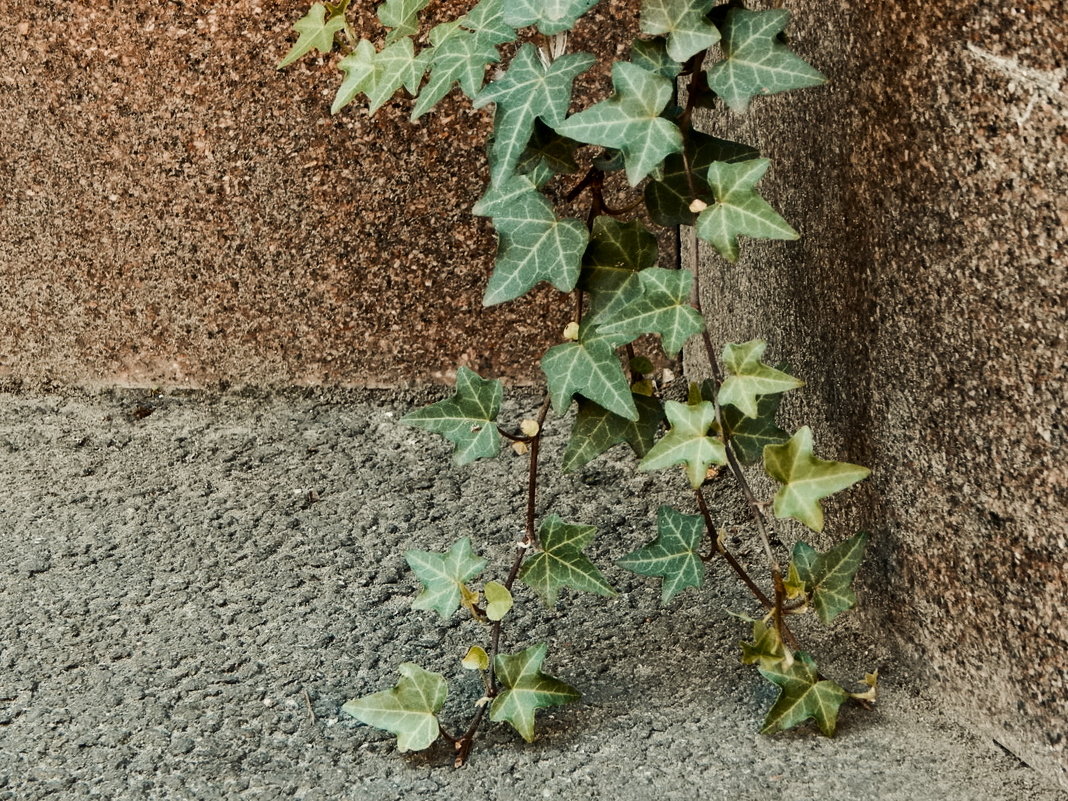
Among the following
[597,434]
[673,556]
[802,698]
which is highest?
[597,434]

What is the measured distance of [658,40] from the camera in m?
1.18

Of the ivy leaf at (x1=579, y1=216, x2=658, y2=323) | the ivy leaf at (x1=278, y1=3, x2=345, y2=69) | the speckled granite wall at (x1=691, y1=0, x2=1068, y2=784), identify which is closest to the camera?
the speckled granite wall at (x1=691, y1=0, x2=1068, y2=784)

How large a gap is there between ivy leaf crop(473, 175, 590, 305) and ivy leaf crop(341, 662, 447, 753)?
15.8 inches

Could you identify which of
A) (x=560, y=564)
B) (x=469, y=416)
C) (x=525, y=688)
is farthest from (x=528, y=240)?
(x=525, y=688)

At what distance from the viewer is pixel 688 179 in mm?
1189

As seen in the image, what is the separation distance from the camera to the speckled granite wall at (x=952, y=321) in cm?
102

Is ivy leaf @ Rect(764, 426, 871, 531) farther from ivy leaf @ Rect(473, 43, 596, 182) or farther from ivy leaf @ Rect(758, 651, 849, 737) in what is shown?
ivy leaf @ Rect(473, 43, 596, 182)

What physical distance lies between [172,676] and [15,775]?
211mm

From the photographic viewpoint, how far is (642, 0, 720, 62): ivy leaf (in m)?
1.13

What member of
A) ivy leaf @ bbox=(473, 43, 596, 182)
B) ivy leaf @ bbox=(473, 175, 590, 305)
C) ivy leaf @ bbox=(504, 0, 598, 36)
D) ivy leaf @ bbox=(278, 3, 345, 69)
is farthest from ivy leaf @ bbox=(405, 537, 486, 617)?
ivy leaf @ bbox=(278, 3, 345, 69)

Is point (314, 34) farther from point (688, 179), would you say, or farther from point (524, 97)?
point (688, 179)

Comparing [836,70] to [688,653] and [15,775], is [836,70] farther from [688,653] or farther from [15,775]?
[15,775]

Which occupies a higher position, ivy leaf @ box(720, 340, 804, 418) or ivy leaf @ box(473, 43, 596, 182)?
ivy leaf @ box(473, 43, 596, 182)

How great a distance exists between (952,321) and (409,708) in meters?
0.68
